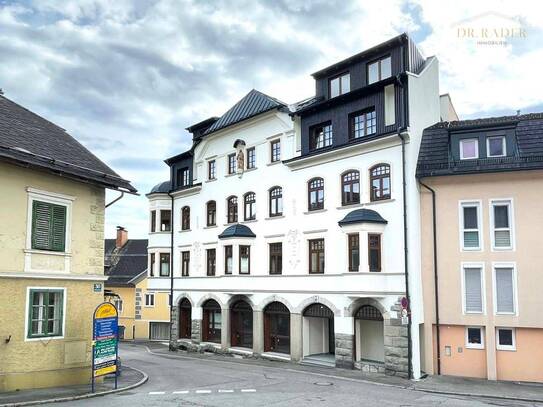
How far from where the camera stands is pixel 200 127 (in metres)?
35.5

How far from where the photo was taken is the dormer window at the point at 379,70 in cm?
2475

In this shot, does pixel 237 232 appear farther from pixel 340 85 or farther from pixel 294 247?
pixel 340 85

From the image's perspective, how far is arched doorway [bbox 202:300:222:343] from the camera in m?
31.5

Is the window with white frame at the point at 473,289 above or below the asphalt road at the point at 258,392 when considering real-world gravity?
above

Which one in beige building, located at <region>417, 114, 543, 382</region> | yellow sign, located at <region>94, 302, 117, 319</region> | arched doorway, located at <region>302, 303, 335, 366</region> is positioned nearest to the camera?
yellow sign, located at <region>94, 302, 117, 319</region>

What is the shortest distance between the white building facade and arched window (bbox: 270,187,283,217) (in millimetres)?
69

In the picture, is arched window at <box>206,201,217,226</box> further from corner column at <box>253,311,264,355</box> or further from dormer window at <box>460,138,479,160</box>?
dormer window at <box>460,138,479,160</box>

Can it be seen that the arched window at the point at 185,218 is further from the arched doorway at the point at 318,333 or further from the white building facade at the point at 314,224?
the arched doorway at the point at 318,333

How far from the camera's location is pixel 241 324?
30.1m

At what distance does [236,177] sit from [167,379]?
42.8ft

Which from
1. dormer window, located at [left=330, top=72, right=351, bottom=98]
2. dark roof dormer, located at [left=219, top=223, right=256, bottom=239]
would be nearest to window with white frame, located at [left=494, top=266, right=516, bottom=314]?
dormer window, located at [left=330, top=72, right=351, bottom=98]

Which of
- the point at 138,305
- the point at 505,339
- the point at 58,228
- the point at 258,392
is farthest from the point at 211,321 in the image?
the point at 505,339

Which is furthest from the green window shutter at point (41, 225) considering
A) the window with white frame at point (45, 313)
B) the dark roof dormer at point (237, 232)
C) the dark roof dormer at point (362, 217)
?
the dark roof dormer at point (237, 232)

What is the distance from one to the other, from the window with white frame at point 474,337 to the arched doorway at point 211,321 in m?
14.3
